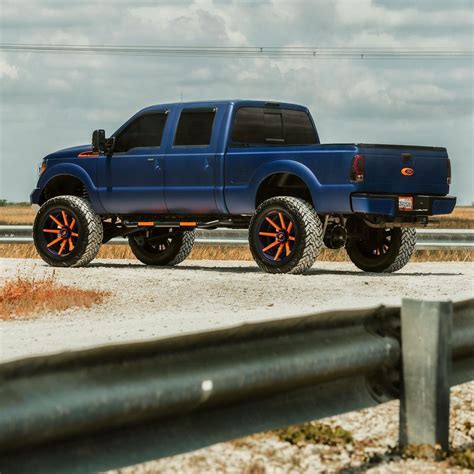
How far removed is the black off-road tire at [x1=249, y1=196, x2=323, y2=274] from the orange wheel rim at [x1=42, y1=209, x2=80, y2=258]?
3186 mm

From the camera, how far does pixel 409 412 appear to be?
4.85 m

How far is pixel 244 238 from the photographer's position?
73.3ft

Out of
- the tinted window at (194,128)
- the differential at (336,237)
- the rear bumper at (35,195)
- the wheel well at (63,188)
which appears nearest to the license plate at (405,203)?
the differential at (336,237)

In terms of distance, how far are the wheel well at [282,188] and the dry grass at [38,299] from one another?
12.1ft

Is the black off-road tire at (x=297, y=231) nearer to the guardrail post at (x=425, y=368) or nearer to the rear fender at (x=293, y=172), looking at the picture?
the rear fender at (x=293, y=172)

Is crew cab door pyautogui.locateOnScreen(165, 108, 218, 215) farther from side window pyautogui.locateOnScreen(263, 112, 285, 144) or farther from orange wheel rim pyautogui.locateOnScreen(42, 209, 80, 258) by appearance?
orange wheel rim pyautogui.locateOnScreen(42, 209, 80, 258)

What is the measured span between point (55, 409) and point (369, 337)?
1691 millimetres

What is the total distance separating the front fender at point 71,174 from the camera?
17078mm

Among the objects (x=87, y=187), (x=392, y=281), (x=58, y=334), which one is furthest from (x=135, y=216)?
(x=58, y=334)

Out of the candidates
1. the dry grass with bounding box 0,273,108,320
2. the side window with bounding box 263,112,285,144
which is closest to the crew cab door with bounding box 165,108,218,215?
the side window with bounding box 263,112,285,144

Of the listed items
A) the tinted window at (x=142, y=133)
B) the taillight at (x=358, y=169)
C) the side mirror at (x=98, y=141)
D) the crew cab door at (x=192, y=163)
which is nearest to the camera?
the taillight at (x=358, y=169)

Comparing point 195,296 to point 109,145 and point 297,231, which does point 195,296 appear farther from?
point 109,145

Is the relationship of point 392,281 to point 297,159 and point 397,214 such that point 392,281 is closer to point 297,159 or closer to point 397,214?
point 397,214

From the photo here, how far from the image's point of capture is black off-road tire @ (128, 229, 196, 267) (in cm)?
1803
